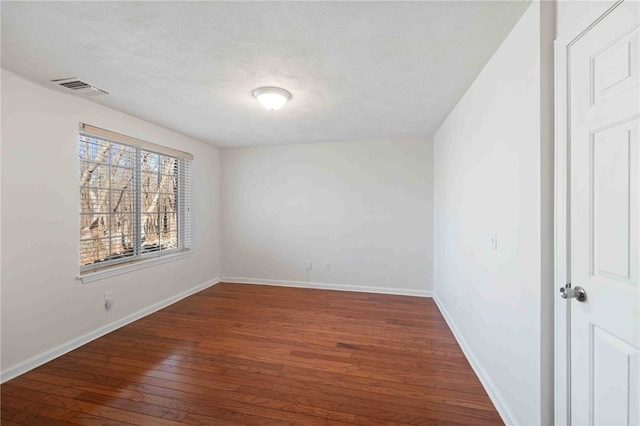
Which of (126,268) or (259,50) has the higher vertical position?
(259,50)

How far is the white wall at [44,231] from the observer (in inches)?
77.4

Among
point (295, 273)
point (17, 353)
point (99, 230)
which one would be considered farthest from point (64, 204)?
point (295, 273)

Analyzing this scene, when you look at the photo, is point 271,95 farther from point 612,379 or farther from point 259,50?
point 612,379

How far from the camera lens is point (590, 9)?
3.31ft

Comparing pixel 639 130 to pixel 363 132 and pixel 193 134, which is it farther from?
pixel 193 134

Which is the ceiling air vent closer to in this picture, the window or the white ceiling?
the white ceiling

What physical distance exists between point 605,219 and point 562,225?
0.17m

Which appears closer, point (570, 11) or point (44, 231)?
point (570, 11)

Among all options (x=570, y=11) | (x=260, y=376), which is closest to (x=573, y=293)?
(x=570, y=11)

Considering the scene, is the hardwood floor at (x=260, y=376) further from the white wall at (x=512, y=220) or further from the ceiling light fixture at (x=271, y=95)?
the ceiling light fixture at (x=271, y=95)

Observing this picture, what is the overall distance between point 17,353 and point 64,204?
123cm

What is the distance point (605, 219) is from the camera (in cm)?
99

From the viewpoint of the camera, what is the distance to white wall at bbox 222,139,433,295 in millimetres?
3875

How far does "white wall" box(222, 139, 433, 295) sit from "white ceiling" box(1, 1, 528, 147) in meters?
1.32
